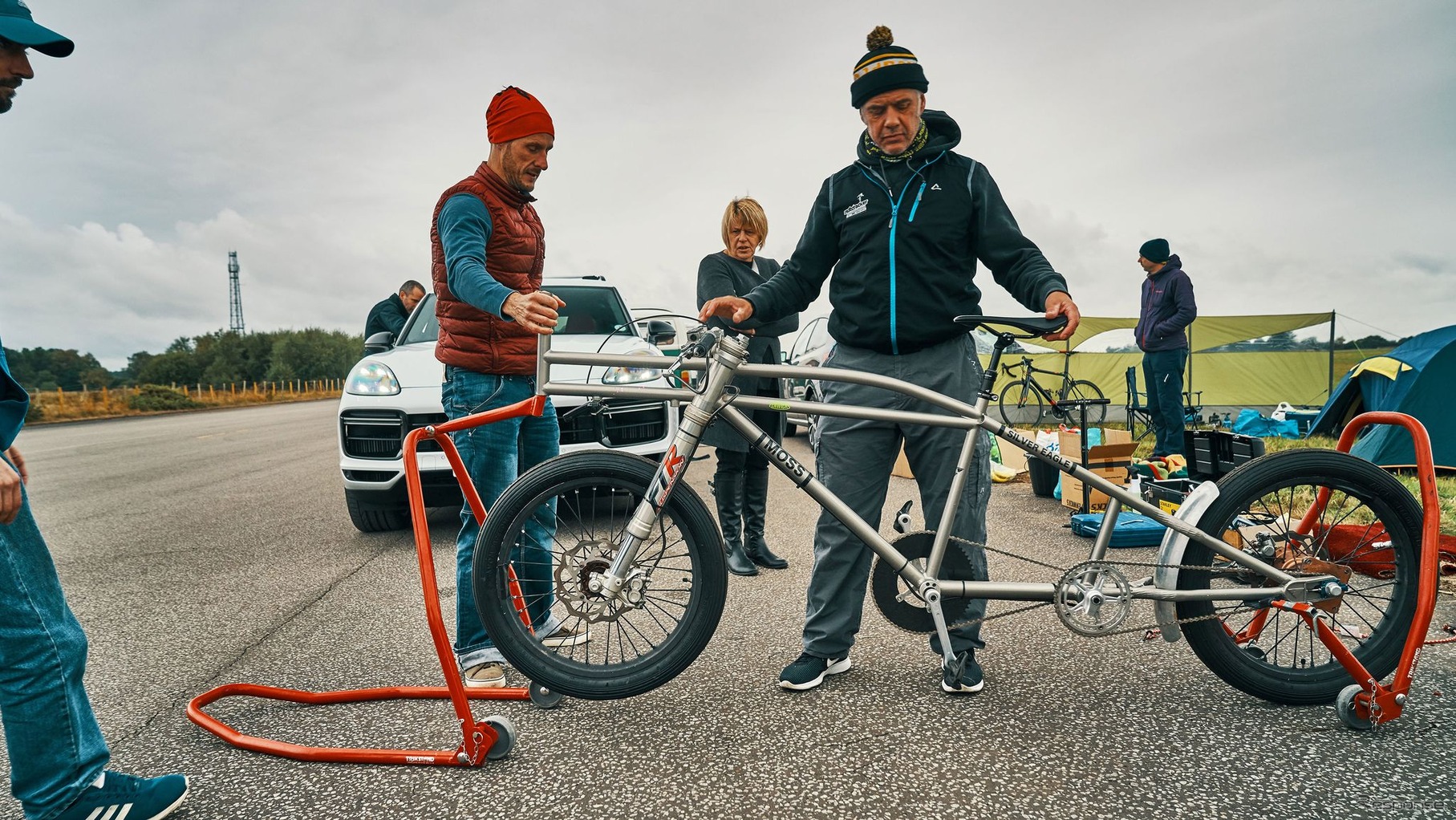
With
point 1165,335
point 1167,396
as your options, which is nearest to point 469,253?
point 1167,396

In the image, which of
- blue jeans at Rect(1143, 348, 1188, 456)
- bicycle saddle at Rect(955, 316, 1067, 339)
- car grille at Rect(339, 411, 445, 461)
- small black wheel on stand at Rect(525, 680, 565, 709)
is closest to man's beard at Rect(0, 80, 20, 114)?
small black wheel on stand at Rect(525, 680, 565, 709)

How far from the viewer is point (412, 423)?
5008 mm

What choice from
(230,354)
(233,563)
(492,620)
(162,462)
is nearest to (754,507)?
(492,620)

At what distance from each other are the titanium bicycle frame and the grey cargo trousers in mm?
169

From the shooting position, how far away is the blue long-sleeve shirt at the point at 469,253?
249 cm

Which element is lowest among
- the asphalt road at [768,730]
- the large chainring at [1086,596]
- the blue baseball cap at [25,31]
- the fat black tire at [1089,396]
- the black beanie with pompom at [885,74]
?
the asphalt road at [768,730]

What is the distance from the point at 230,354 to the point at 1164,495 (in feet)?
339

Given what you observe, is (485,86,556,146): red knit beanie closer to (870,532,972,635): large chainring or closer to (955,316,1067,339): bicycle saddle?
(955,316,1067,339): bicycle saddle

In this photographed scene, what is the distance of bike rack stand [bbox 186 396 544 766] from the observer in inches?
90.7

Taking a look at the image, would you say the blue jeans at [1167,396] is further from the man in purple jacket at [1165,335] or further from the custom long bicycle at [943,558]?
the custom long bicycle at [943,558]

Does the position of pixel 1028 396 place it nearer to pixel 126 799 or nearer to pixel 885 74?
pixel 885 74

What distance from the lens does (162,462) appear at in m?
11.3

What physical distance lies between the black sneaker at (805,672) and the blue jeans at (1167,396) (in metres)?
6.11

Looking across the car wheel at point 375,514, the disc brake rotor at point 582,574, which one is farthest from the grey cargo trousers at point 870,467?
the car wheel at point 375,514
